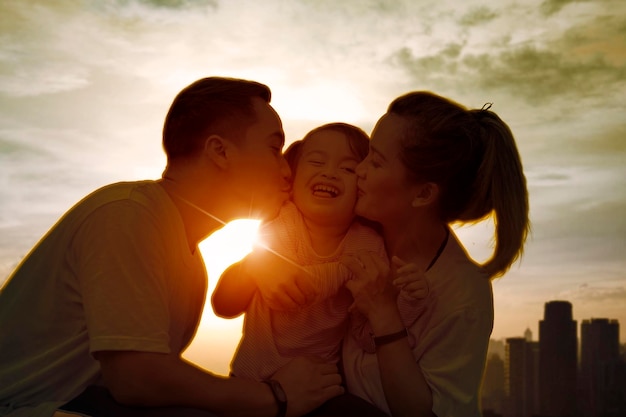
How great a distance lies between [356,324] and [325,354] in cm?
28

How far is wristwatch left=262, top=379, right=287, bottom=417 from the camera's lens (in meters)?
4.07

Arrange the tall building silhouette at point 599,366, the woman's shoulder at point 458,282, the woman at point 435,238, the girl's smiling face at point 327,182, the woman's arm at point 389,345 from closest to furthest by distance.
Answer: the woman's arm at point 389,345
the woman at point 435,238
the woman's shoulder at point 458,282
the girl's smiling face at point 327,182
the tall building silhouette at point 599,366

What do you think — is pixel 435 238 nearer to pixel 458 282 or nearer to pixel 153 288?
pixel 458 282

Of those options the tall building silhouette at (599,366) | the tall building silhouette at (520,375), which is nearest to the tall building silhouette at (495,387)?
the tall building silhouette at (520,375)

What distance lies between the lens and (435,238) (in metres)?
4.82

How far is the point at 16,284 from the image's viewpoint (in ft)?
A: 13.3

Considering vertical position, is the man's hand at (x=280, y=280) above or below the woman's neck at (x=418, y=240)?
below

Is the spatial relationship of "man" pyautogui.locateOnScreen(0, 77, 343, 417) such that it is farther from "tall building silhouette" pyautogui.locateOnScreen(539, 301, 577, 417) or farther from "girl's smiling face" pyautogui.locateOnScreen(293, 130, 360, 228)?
"tall building silhouette" pyautogui.locateOnScreen(539, 301, 577, 417)

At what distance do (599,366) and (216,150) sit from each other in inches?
2912

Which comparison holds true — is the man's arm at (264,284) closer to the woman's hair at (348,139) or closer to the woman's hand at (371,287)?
the woman's hand at (371,287)

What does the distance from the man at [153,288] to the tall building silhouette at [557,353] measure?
6921cm

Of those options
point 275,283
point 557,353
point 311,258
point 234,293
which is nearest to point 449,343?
Result: point 311,258

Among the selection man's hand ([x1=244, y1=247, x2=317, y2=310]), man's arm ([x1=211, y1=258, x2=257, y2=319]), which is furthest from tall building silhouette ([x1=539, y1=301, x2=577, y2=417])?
man's hand ([x1=244, y1=247, x2=317, y2=310])

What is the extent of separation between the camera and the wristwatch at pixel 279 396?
4.07 metres
